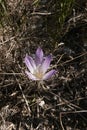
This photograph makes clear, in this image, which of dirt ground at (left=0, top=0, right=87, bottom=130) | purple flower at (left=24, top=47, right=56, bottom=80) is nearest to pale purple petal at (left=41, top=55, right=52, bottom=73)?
purple flower at (left=24, top=47, right=56, bottom=80)

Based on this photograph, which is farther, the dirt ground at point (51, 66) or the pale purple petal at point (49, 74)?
the dirt ground at point (51, 66)

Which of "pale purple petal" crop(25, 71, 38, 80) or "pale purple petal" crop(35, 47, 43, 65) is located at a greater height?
"pale purple petal" crop(35, 47, 43, 65)

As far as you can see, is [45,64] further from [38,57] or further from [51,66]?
[51,66]

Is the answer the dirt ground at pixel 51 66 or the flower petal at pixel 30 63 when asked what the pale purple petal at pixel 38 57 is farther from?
the dirt ground at pixel 51 66

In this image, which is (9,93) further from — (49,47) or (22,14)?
(22,14)

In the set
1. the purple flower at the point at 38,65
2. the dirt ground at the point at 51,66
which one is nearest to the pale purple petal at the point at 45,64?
the purple flower at the point at 38,65

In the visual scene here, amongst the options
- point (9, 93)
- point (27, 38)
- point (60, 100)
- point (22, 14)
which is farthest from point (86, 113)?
point (22, 14)

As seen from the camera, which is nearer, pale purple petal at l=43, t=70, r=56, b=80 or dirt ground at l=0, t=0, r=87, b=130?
pale purple petal at l=43, t=70, r=56, b=80

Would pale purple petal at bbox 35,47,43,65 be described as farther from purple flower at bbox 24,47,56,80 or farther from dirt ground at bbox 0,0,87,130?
dirt ground at bbox 0,0,87,130
